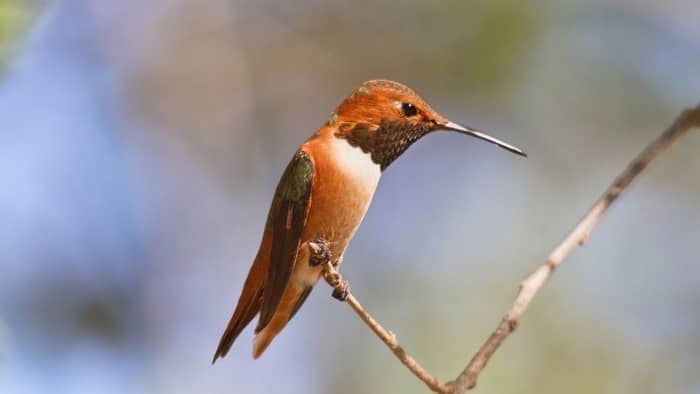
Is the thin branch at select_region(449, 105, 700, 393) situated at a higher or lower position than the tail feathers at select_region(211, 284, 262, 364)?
higher

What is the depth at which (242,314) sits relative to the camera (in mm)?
2549

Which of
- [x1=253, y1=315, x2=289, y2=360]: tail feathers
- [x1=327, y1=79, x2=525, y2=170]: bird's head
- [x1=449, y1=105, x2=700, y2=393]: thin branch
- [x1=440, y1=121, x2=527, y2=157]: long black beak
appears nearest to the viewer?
[x1=449, y1=105, x2=700, y2=393]: thin branch

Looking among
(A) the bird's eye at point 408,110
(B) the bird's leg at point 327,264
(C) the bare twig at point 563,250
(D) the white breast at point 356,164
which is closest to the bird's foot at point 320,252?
(B) the bird's leg at point 327,264

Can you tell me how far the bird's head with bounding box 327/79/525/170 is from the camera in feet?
8.32

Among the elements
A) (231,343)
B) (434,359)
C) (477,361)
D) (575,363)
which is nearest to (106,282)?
(434,359)

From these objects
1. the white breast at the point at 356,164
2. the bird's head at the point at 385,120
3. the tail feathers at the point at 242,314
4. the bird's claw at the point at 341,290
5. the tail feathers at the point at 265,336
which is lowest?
the tail feathers at the point at 265,336

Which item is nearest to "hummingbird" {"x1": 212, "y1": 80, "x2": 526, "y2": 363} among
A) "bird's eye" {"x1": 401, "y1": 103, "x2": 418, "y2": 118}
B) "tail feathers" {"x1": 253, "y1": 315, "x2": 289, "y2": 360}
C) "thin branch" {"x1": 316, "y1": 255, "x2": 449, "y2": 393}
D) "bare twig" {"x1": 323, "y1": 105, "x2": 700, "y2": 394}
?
"bird's eye" {"x1": 401, "y1": 103, "x2": 418, "y2": 118}

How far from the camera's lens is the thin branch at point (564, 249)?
154 cm

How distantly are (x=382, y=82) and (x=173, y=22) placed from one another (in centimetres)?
362

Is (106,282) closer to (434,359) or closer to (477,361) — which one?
(434,359)

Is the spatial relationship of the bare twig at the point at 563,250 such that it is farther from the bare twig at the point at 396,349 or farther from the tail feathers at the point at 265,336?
the tail feathers at the point at 265,336

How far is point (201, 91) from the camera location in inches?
228

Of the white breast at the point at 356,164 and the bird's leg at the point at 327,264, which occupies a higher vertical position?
the white breast at the point at 356,164

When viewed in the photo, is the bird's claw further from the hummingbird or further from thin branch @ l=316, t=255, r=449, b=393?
thin branch @ l=316, t=255, r=449, b=393
